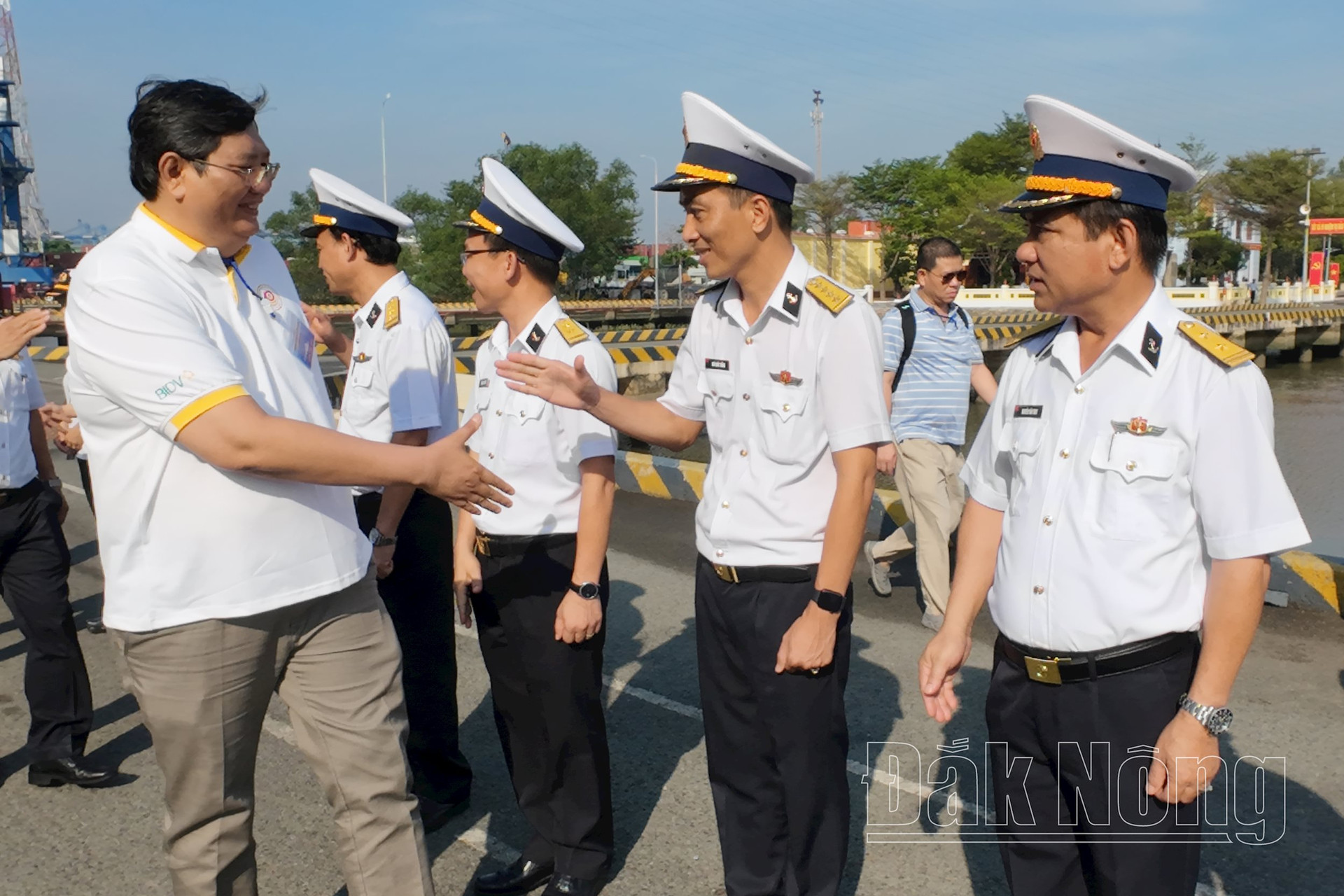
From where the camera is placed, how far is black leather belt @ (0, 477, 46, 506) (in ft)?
13.3

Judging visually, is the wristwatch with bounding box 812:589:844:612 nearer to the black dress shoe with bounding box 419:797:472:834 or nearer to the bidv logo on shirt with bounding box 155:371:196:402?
the bidv logo on shirt with bounding box 155:371:196:402

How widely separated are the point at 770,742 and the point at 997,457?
97 cm

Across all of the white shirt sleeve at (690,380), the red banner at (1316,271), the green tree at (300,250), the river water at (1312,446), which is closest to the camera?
the white shirt sleeve at (690,380)

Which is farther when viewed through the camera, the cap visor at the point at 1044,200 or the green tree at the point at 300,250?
the green tree at the point at 300,250

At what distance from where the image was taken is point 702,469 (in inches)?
320

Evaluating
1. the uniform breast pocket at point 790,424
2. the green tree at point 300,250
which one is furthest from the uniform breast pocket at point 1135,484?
the green tree at point 300,250

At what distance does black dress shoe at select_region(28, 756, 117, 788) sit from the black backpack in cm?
404

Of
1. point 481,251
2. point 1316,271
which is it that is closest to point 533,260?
point 481,251

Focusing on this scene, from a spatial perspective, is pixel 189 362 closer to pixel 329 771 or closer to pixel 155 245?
pixel 155 245

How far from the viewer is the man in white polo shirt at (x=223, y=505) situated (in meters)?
2.12

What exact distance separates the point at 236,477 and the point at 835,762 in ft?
5.28

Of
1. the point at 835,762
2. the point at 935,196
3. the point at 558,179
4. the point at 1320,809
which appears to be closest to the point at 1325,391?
the point at 1320,809

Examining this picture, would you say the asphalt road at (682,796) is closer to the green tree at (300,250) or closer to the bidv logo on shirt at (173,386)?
the bidv logo on shirt at (173,386)

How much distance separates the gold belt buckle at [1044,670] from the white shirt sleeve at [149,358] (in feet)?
5.55
